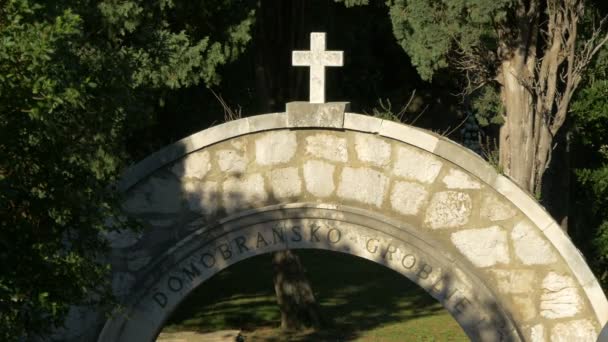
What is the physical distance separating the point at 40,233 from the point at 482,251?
3404 mm

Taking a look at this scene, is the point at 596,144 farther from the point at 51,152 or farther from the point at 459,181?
the point at 51,152

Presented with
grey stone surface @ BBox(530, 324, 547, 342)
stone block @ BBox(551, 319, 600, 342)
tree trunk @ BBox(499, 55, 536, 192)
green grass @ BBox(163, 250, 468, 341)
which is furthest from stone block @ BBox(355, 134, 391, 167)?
green grass @ BBox(163, 250, 468, 341)

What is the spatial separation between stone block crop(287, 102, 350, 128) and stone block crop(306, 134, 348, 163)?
0.13m

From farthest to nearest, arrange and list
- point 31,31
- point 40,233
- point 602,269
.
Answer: point 602,269 → point 40,233 → point 31,31

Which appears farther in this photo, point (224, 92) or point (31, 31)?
point (224, 92)

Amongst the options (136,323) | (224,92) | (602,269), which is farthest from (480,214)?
(224,92)

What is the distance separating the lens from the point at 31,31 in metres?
7.16

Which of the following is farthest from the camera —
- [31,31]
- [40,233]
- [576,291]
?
[576,291]

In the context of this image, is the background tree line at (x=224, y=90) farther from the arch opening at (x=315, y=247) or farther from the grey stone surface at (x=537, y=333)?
the grey stone surface at (x=537, y=333)

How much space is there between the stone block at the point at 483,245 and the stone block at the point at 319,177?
1.01 metres

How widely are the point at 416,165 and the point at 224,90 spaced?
8.83m

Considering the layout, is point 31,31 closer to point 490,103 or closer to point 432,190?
point 432,190

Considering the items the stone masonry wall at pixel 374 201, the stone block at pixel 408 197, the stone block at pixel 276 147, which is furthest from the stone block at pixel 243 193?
the stone block at pixel 408 197

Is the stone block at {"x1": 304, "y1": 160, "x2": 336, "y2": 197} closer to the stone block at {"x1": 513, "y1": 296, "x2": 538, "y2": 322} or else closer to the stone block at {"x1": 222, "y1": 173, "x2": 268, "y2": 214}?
the stone block at {"x1": 222, "y1": 173, "x2": 268, "y2": 214}
